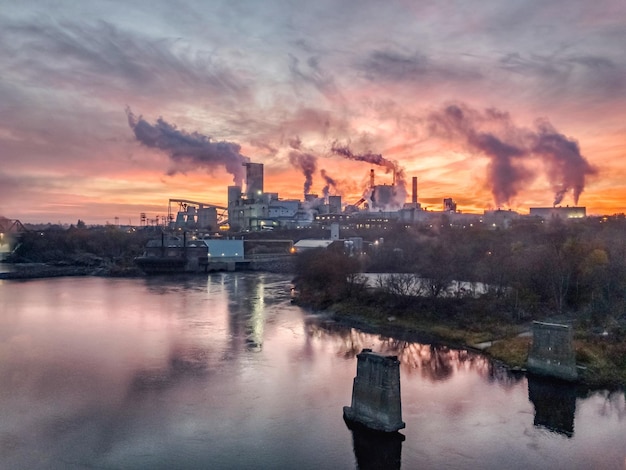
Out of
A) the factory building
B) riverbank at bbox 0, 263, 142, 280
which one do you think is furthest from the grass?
the factory building

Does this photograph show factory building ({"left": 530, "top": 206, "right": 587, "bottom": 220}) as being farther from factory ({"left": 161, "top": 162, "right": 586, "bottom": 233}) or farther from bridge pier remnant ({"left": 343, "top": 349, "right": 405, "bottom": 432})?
bridge pier remnant ({"left": 343, "top": 349, "right": 405, "bottom": 432})

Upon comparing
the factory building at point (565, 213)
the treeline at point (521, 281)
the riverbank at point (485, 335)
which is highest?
the factory building at point (565, 213)

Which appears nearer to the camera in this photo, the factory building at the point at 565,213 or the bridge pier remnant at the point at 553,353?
the bridge pier remnant at the point at 553,353

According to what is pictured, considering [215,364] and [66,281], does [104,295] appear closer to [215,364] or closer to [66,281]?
[66,281]

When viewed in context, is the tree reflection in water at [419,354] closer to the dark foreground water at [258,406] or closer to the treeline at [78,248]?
the dark foreground water at [258,406]

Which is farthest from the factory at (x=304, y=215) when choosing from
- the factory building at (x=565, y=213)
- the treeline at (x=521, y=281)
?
the treeline at (x=521, y=281)

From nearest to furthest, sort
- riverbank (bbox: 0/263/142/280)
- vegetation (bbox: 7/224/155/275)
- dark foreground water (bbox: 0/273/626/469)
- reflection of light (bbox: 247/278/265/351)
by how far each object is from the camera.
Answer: dark foreground water (bbox: 0/273/626/469) → reflection of light (bbox: 247/278/265/351) → riverbank (bbox: 0/263/142/280) → vegetation (bbox: 7/224/155/275)
